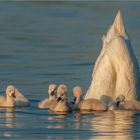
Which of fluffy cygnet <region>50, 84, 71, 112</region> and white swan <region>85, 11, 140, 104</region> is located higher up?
white swan <region>85, 11, 140, 104</region>

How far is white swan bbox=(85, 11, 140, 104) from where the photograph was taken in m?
20.5

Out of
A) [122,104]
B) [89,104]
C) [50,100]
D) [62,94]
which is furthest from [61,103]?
[122,104]

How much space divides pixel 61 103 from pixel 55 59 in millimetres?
10397

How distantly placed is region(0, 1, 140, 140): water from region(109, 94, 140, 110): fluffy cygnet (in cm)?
24

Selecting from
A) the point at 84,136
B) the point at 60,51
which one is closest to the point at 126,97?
the point at 84,136

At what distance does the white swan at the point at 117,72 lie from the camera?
20500mm

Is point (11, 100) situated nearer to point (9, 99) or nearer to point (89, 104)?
point (9, 99)

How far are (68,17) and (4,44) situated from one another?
13684 millimetres

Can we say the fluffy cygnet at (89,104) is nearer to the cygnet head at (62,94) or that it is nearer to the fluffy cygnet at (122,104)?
the fluffy cygnet at (122,104)

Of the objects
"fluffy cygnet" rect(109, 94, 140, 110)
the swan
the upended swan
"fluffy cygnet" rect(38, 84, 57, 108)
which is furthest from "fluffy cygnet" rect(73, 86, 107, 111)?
the swan

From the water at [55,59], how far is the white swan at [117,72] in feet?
2.87

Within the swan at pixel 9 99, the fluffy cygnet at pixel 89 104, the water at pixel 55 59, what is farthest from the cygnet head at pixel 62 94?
the swan at pixel 9 99

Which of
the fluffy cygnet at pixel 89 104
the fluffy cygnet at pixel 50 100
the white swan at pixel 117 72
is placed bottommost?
the fluffy cygnet at pixel 89 104

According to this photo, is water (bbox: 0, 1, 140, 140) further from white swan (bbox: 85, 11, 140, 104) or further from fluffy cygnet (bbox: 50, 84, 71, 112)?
white swan (bbox: 85, 11, 140, 104)
